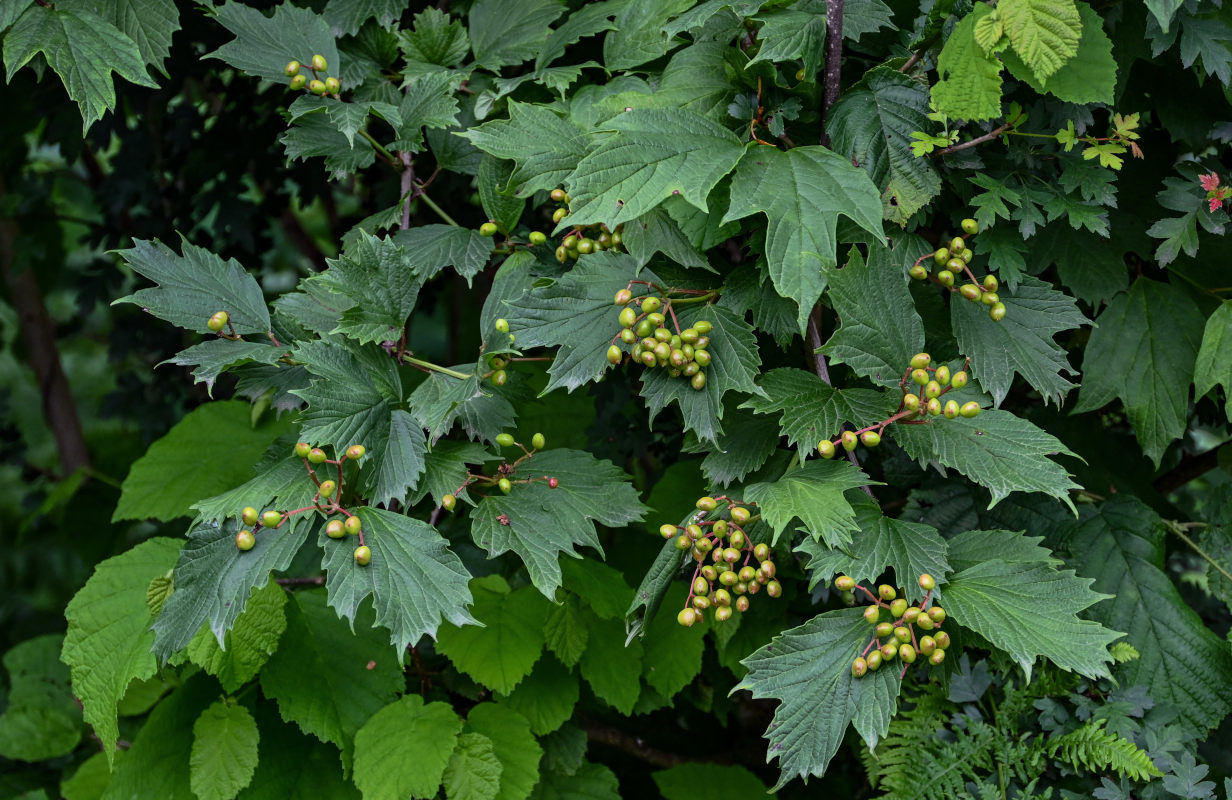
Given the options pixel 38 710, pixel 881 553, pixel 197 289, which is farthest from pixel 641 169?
pixel 38 710

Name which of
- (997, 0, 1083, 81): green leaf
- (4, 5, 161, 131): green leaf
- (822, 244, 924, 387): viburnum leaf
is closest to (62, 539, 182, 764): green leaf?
(4, 5, 161, 131): green leaf

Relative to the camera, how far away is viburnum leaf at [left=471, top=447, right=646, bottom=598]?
1488 millimetres

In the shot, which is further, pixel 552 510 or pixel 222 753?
pixel 222 753

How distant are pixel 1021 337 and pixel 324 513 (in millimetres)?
1122

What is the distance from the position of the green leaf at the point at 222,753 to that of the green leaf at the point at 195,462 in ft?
1.58

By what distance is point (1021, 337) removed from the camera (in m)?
1.56

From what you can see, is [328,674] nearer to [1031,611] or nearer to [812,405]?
[812,405]

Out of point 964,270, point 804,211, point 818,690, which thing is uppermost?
point 804,211

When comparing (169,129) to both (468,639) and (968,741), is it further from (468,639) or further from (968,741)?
(968,741)

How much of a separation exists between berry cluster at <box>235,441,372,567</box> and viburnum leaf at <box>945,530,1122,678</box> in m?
0.84

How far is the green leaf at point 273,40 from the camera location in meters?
1.68

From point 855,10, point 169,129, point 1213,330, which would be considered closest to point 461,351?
point 169,129

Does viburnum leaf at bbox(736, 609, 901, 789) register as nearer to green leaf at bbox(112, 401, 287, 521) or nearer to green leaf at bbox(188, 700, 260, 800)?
green leaf at bbox(188, 700, 260, 800)

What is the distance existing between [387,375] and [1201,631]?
1460 mm
